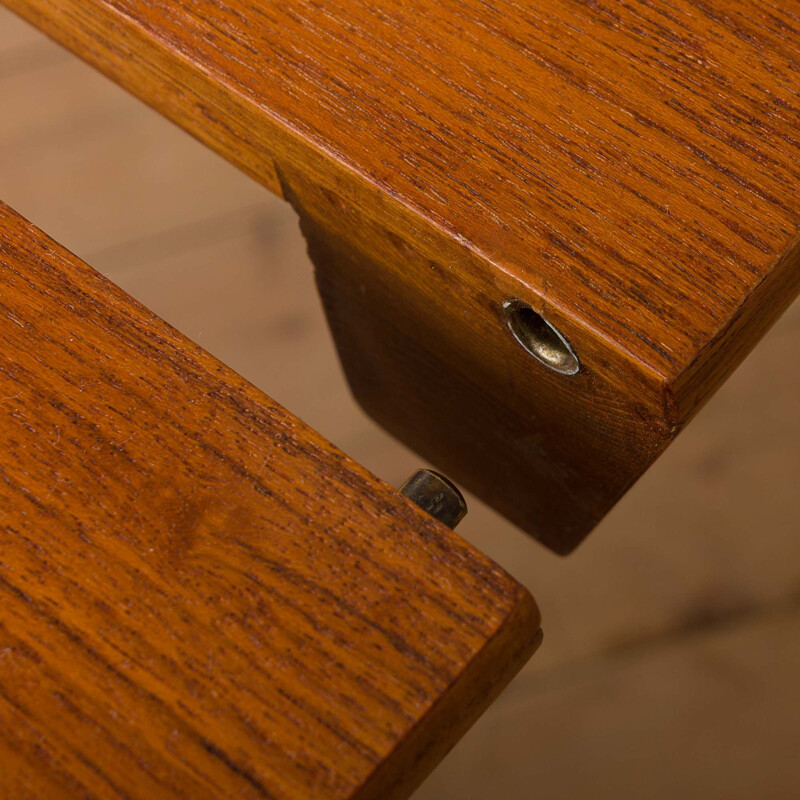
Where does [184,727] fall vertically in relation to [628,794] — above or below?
below

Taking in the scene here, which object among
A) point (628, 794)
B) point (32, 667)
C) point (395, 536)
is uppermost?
point (628, 794)

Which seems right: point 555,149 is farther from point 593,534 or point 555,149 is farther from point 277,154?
point 593,534

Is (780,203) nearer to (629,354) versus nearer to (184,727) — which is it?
(629,354)

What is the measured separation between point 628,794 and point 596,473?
0.54m

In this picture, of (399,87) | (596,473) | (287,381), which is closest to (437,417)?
(596,473)

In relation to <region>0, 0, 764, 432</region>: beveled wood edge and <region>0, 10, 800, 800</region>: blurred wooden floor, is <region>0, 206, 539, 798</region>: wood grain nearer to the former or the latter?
<region>0, 0, 764, 432</region>: beveled wood edge

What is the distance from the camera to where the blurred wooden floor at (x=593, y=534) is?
98cm

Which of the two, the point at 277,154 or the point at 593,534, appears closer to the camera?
the point at 277,154

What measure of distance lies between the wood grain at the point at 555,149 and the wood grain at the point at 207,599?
0.09 m

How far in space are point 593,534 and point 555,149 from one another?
702 millimetres

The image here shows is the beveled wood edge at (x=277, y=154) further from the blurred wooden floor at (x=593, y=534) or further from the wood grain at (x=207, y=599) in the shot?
the blurred wooden floor at (x=593, y=534)

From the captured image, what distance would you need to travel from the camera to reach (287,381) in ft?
3.58

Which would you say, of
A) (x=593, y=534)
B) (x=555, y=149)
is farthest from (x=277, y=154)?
(x=593, y=534)

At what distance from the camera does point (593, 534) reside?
3.48 ft
